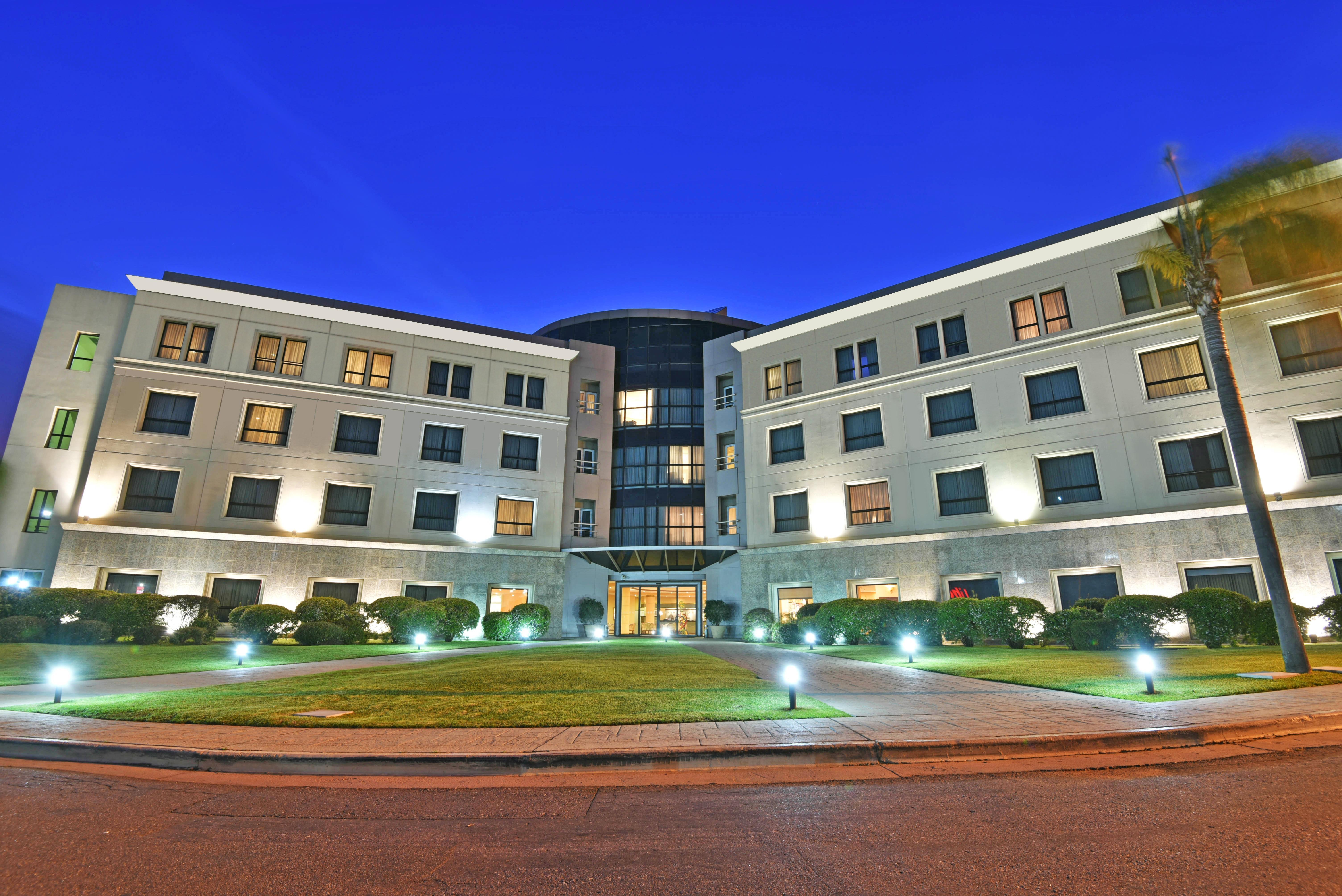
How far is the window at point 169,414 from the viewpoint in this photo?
30.7 metres

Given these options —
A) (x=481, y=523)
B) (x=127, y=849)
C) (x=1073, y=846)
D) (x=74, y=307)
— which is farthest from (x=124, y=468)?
(x=1073, y=846)

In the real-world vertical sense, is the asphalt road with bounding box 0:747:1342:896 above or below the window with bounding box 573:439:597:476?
below

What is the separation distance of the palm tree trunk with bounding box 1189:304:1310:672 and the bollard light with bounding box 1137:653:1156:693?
13.9 ft

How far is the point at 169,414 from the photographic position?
102 ft

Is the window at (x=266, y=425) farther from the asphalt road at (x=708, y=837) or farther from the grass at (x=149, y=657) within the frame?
the asphalt road at (x=708, y=837)

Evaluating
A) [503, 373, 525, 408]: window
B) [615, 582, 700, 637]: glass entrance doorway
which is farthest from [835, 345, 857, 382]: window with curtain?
[503, 373, 525, 408]: window

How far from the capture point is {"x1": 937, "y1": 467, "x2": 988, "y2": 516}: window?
28.8m

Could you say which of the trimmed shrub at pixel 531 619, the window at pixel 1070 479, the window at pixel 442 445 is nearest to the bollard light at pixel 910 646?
the window at pixel 1070 479

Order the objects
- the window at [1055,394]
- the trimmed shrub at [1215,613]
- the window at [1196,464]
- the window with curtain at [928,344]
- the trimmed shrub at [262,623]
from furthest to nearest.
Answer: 1. the window with curtain at [928,344]
2. the window at [1055,394]
3. the trimmed shrub at [262,623]
4. the window at [1196,464]
5. the trimmed shrub at [1215,613]

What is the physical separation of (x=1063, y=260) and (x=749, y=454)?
17733 mm

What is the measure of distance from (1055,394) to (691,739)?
2709 centimetres

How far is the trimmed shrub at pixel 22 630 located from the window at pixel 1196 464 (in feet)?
133

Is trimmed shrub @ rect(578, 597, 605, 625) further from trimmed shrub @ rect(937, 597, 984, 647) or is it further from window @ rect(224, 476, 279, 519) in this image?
trimmed shrub @ rect(937, 597, 984, 647)

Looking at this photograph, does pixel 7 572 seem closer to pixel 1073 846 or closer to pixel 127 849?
pixel 127 849
